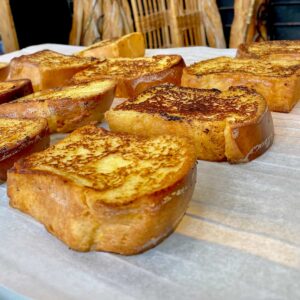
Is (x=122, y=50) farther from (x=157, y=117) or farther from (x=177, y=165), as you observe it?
(x=177, y=165)

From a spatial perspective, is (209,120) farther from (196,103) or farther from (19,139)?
(19,139)

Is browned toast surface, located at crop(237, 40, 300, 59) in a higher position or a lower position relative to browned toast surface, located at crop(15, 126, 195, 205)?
higher

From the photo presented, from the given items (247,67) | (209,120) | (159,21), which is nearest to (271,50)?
(247,67)

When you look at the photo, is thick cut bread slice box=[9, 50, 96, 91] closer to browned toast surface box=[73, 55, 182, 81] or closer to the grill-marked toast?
browned toast surface box=[73, 55, 182, 81]

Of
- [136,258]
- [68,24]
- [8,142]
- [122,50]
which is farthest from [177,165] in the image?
[68,24]

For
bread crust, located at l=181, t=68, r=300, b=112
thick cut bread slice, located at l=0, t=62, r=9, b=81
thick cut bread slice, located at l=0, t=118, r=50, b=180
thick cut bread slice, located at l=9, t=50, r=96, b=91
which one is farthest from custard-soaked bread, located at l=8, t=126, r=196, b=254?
thick cut bread slice, located at l=0, t=62, r=9, b=81

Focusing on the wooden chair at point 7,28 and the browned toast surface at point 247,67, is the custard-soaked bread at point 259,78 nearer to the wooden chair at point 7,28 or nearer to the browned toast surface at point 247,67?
the browned toast surface at point 247,67
